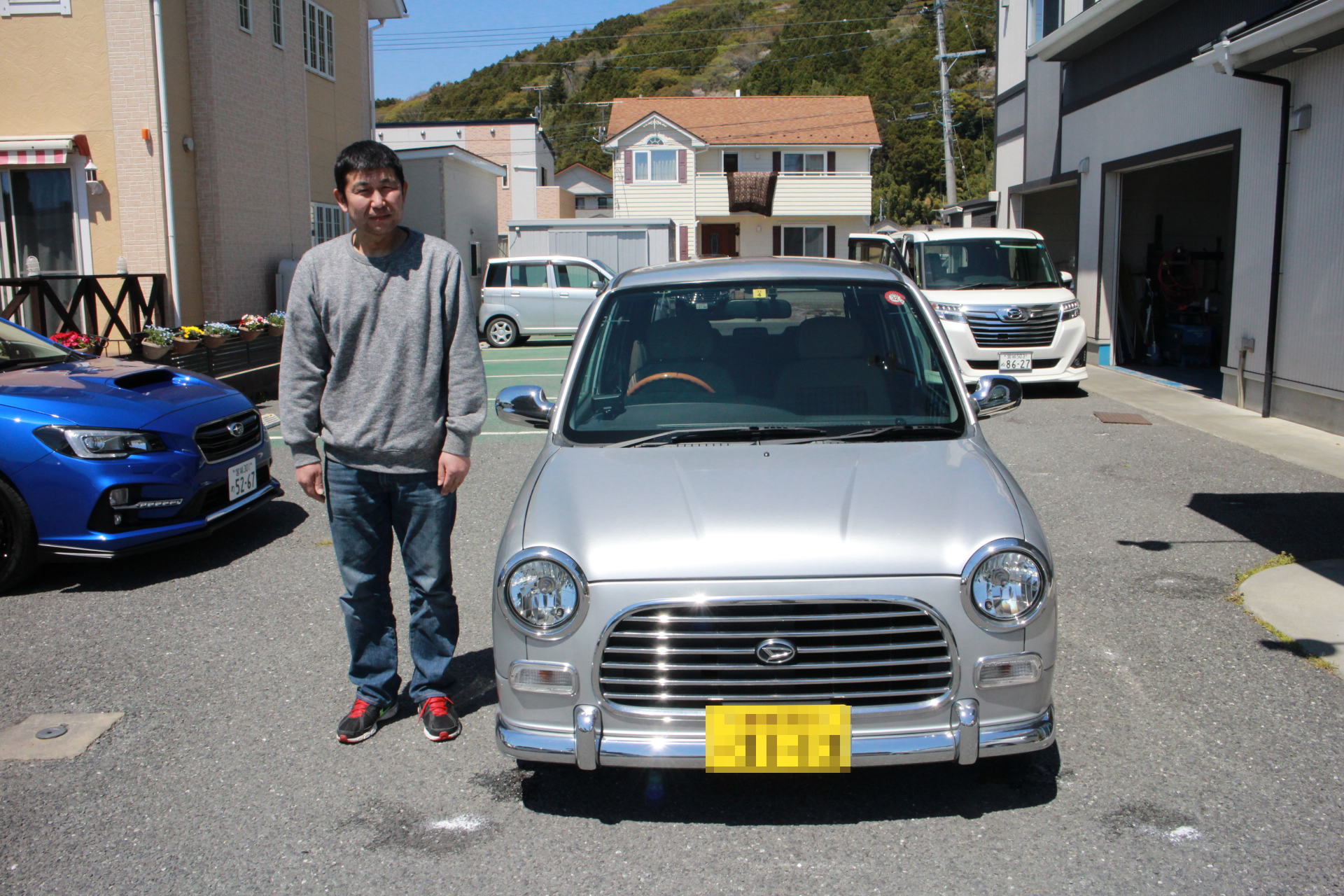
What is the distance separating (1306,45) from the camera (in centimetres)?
866

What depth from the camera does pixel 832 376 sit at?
381cm

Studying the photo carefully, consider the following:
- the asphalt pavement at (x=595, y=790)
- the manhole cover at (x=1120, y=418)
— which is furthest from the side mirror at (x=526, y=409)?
the manhole cover at (x=1120, y=418)

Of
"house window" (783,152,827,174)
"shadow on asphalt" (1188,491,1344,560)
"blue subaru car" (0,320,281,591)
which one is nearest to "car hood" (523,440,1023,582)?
"blue subaru car" (0,320,281,591)

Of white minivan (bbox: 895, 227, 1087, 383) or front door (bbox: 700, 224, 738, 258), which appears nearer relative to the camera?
white minivan (bbox: 895, 227, 1087, 383)

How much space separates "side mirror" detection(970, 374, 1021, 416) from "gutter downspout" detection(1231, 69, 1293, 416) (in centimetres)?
720

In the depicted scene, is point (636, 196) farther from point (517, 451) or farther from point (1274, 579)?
point (1274, 579)

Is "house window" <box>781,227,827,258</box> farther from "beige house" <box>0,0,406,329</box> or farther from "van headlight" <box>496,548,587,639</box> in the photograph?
"van headlight" <box>496,548,587,639</box>

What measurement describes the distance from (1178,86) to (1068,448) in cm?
589

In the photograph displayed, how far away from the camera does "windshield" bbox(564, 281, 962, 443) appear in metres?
3.67

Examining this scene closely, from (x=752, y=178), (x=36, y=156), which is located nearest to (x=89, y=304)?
(x=36, y=156)

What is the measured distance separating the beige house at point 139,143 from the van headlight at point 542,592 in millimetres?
11410

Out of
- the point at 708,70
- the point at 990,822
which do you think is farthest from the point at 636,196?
the point at 708,70

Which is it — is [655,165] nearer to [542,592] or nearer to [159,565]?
[159,565]

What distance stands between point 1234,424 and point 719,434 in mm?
8066
